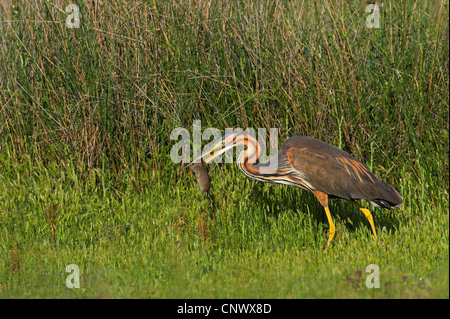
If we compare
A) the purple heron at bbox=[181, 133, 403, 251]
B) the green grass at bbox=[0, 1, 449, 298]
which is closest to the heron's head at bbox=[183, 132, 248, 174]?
the purple heron at bbox=[181, 133, 403, 251]

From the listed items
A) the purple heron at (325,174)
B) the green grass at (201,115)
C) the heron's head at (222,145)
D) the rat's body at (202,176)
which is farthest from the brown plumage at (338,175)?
the rat's body at (202,176)

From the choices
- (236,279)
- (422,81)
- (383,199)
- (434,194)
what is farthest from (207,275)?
(422,81)

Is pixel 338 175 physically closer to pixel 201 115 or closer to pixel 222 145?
pixel 222 145

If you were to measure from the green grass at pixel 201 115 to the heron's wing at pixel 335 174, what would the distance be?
411mm

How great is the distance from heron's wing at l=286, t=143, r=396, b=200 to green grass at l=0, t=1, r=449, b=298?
411 millimetres

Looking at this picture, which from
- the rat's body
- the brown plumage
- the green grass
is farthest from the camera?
the rat's body

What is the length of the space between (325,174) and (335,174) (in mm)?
89

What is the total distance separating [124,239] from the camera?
5590 millimetres

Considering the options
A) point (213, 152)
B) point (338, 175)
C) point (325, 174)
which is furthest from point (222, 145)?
point (338, 175)

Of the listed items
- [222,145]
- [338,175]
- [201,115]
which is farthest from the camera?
[201,115]

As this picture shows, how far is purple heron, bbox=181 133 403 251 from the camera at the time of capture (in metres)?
5.48

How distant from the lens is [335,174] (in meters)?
5.51

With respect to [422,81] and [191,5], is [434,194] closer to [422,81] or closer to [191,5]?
[422,81]

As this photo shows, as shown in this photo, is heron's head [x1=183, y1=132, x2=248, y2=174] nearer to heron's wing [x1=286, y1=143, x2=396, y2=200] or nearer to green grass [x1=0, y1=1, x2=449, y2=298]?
green grass [x1=0, y1=1, x2=449, y2=298]
